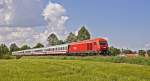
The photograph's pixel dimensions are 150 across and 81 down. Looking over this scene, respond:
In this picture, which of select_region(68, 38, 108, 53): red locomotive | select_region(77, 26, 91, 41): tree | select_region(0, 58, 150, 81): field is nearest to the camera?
select_region(0, 58, 150, 81): field

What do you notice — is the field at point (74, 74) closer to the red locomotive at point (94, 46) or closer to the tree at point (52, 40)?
the red locomotive at point (94, 46)

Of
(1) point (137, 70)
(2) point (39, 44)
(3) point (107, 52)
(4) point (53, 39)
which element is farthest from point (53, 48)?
(2) point (39, 44)

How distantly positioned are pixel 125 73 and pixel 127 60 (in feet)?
57.3

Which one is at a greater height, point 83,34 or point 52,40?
point 83,34

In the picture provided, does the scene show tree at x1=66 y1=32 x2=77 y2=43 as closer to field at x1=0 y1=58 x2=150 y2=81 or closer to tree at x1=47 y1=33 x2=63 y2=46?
tree at x1=47 y1=33 x2=63 y2=46

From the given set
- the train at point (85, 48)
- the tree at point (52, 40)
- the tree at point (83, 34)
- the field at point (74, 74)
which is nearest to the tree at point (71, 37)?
the tree at point (83, 34)

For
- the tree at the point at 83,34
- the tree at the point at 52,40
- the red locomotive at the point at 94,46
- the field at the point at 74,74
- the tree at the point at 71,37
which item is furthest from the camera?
the tree at the point at 52,40

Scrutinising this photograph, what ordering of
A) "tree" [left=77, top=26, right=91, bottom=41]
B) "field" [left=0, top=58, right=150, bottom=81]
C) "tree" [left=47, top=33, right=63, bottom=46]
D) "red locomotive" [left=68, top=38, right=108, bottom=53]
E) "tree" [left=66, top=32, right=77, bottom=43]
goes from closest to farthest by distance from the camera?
"field" [left=0, top=58, right=150, bottom=81], "red locomotive" [left=68, top=38, right=108, bottom=53], "tree" [left=77, top=26, right=91, bottom=41], "tree" [left=66, top=32, right=77, bottom=43], "tree" [left=47, top=33, right=63, bottom=46]

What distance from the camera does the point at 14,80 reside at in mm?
29828

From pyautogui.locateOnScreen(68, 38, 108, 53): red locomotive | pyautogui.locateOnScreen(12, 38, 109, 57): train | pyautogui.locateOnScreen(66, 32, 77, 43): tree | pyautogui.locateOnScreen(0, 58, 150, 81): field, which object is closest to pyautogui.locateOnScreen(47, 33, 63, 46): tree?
pyautogui.locateOnScreen(66, 32, 77, 43): tree

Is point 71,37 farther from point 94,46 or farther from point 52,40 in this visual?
point 94,46

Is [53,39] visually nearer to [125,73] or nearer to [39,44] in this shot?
[39,44]

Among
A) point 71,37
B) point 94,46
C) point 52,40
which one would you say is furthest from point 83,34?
point 94,46

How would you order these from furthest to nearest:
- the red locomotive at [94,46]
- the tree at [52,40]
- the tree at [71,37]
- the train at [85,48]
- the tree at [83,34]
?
the tree at [52,40] → the tree at [71,37] → the tree at [83,34] → the train at [85,48] → the red locomotive at [94,46]
